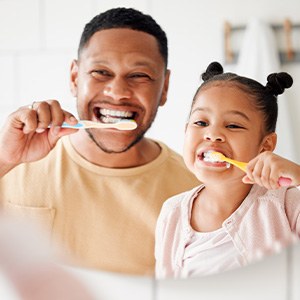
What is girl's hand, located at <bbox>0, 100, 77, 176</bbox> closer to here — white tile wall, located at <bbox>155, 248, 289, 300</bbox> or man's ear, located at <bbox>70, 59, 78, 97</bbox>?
man's ear, located at <bbox>70, 59, 78, 97</bbox>

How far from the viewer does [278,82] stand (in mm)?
496

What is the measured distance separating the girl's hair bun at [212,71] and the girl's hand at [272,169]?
0.31ft

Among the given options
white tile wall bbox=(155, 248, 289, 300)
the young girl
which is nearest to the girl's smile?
the young girl

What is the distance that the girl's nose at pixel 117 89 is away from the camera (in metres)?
0.52

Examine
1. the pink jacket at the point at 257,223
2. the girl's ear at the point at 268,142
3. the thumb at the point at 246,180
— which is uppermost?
the girl's ear at the point at 268,142

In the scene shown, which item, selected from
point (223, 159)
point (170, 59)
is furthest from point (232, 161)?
point (170, 59)

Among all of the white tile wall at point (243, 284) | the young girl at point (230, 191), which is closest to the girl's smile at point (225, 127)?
the young girl at point (230, 191)

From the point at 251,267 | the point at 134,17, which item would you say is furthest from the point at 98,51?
the point at 251,267

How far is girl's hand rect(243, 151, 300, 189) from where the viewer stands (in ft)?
1.62

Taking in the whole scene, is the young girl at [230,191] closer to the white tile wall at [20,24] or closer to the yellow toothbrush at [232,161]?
the yellow toothbrush at [232,161]

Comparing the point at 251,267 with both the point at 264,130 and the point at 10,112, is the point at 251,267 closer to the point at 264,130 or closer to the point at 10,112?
the point at 264,130

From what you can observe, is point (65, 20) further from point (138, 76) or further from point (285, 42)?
point (285, 42)

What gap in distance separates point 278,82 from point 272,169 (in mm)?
85

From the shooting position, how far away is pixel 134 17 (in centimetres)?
53
